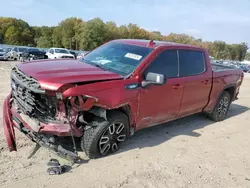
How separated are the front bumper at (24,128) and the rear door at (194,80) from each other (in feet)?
8.01

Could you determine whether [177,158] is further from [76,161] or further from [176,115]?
[76,161]

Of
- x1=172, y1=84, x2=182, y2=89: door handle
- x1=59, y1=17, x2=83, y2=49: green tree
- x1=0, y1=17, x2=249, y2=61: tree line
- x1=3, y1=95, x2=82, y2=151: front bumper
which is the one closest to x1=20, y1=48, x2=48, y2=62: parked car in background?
x1=3, y1=95, x2=82, y2=151: front bumper

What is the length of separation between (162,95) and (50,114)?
198 cm

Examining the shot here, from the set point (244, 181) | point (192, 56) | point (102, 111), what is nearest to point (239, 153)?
point (244, 181)

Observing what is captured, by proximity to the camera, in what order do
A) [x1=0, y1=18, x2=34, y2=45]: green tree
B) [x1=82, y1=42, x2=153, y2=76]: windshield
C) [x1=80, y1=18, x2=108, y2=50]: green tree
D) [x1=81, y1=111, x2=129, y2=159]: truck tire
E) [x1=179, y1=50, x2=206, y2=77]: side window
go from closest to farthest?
[x1=81, y1=111, x2=129, y2=159]: truck tire, [x1=82, y1=42, x2=153, y2=76]: windshield, [x1=179, y1=50, x2=206, y2=77]: side window, [x1=0, y1=18, x2=34, y2=45]: green tree, [x1=80, y1=18, x2=108, y2=50]: green tree

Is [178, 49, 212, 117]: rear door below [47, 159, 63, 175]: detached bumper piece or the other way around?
the other way around

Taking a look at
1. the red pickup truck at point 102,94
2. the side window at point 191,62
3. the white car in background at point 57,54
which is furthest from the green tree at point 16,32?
the red pickup truck at point 102,94

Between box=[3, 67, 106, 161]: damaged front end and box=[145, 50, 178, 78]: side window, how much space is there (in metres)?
1.30

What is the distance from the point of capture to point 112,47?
17.3 ft

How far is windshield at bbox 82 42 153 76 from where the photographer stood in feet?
14.6

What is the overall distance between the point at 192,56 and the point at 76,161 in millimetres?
3231

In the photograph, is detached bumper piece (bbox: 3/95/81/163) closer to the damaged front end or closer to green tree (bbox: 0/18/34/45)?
the damaged front end

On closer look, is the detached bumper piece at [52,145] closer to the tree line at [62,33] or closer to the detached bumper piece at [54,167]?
the detached bumper piece at [54,167]

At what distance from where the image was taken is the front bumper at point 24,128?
365 cm
